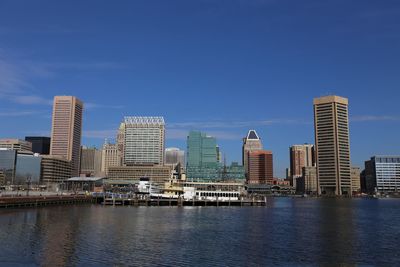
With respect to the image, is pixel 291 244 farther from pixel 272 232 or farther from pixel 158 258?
pixel 158 258

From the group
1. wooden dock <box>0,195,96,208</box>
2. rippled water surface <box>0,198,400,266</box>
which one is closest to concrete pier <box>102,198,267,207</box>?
wooden dock <box>0,195,96,208</box>

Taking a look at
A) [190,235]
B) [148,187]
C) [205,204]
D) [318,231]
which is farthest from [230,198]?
[190,235]

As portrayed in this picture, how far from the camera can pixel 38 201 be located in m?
136

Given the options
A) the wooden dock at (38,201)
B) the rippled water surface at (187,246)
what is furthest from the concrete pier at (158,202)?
the rippled water surface at (187,246)

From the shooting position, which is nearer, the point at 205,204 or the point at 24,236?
the point at 24,236

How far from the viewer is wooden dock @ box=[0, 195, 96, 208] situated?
11899 centimetres

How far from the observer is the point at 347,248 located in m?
57.5

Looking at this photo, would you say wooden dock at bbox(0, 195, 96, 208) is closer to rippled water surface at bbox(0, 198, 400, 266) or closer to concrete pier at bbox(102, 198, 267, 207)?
concrete pier at bbox(102, 198, 267, 207)

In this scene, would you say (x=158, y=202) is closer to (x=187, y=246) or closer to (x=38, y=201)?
(x=38, y=201)

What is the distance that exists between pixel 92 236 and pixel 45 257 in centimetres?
1740

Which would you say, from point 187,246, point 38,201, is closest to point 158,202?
point 38,201

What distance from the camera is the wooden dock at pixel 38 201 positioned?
118994 mm

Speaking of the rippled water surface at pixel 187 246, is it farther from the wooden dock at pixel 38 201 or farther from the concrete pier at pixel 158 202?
the concrete pier at pixel 158 202

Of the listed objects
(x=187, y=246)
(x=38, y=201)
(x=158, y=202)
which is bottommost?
(x=187, y=246)
